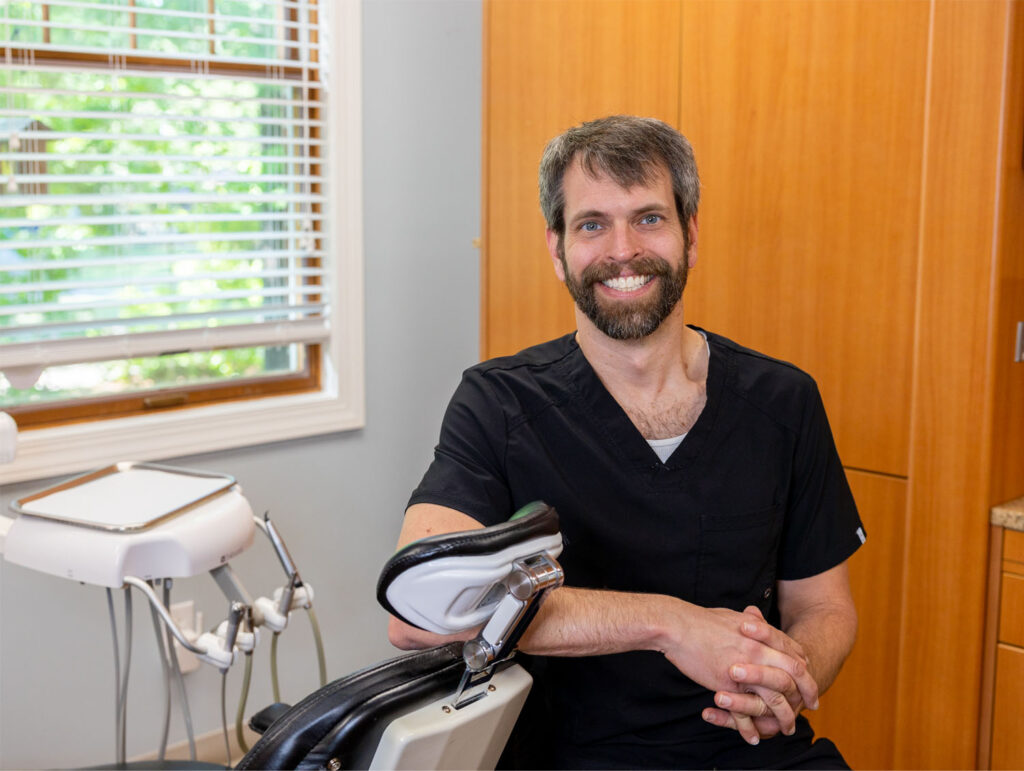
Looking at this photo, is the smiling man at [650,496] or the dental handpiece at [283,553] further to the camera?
the dental handpiece at [283,553]

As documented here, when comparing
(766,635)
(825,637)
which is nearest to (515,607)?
(766,635)

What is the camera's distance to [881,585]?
188 cm

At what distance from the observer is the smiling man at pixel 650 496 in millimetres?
1276

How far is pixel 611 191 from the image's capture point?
1508 millimetres

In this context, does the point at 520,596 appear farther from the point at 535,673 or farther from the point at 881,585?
the point at 881,585

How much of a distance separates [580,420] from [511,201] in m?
1.21

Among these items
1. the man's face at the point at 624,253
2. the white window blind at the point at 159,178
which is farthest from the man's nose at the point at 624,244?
the white window blind at the point at 159,178

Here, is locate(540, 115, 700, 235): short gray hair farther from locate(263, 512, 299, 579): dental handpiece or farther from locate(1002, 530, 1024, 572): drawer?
locate(1002, 530, 1024, 572): drawer

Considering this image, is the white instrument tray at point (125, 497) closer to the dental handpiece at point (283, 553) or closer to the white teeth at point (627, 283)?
the dental handpiece at point (283, 553)

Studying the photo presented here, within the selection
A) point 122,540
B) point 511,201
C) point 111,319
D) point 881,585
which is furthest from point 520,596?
point 511,201

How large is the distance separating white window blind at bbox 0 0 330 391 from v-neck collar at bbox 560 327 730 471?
1172 millimetres

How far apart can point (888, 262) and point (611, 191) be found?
2.02ft

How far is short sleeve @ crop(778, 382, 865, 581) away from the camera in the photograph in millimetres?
1513

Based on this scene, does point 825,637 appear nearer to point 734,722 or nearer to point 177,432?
point 734,722
